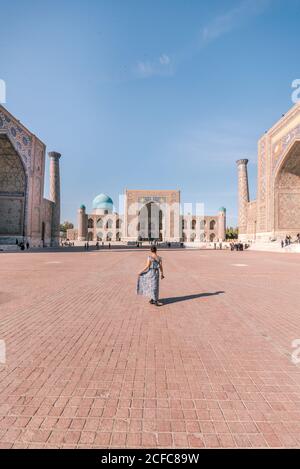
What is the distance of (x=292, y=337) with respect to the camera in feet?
12.3

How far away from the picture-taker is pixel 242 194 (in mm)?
37469

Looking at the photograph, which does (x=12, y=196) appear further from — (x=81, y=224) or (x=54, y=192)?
(x=81, y=224)

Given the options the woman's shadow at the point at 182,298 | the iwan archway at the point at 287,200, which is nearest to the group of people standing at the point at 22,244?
the woman's shadow at the point at 182,298

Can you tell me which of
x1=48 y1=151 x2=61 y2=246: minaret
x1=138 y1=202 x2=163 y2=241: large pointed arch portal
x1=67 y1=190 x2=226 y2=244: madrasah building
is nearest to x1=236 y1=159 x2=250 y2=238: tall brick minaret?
x1=67 y1=190 x2=226 y2=244: madrasah building

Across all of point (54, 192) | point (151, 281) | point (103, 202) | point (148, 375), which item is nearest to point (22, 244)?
point (54, 192)

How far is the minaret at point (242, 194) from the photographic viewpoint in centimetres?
3700

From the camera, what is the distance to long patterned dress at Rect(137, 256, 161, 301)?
5422mm

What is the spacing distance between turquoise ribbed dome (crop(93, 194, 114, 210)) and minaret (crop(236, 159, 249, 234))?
146 feet

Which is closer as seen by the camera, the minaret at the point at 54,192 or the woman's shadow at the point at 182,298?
the woman's shadow at the point at 182,298

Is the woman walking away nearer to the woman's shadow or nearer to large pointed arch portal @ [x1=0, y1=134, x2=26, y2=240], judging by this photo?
the woman's shadow

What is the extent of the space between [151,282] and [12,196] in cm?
2723

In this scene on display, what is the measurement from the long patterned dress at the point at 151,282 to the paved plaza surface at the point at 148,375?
23 centimetres

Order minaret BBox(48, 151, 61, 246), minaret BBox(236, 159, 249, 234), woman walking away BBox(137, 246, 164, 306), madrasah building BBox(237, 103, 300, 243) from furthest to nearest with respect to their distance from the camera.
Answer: minaret BBox(236, 159, 249, 234)
minaret BBox(48, 151, 61, 246)
madrasah building BBox(237, 103, 300, 243)
woman walking away BBox(137, 246, 164, 306)

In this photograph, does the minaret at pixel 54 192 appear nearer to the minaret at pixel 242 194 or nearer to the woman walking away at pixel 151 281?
the minaret at pixel 242 194
